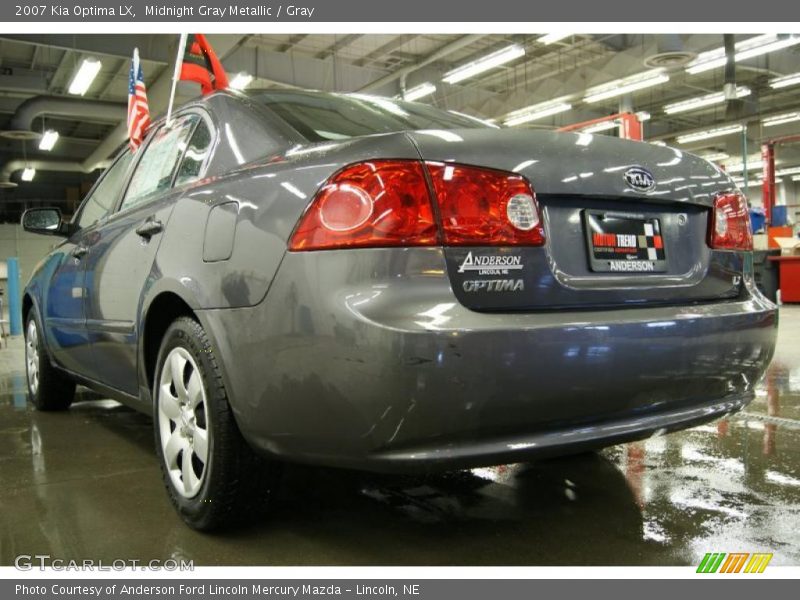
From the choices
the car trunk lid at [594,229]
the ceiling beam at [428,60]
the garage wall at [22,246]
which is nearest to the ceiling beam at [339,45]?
the ceiling beam at [428,60]

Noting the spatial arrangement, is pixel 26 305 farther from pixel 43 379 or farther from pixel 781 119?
pixel 781 119

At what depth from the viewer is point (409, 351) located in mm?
1445

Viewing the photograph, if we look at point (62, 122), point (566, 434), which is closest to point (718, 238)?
point (566, 434)

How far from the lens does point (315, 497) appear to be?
2295mm

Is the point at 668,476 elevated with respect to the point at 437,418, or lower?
lower

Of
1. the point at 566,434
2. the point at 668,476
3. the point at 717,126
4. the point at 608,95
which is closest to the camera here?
the point at 566,434

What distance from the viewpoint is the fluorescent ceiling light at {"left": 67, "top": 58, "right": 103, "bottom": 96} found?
11.6m

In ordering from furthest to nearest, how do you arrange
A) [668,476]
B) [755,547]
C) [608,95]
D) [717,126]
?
[717,126], [608,95], [668,476], [755,547]

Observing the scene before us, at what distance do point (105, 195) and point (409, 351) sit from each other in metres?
2.44

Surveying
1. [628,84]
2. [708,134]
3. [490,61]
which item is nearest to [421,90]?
[490,61]

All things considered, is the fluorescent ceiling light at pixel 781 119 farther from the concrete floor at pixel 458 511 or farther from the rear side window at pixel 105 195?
the rear side window at pixel 105 195

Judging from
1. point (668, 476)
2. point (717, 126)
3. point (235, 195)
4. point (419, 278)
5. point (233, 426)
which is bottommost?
point (668, 476)
